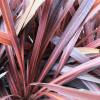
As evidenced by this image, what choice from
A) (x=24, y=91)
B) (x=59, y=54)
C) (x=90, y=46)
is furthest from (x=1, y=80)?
(x=90, y=46)

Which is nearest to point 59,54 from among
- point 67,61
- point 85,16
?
point 67,61

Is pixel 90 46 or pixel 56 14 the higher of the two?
pixel 56 14

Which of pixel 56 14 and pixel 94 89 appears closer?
pixel 94 89

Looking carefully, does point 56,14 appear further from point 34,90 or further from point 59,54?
point 34,90

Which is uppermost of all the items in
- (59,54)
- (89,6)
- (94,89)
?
(89,6)

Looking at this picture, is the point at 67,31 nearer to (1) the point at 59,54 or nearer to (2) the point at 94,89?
(1) the point at 59,54

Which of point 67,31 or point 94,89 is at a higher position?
point 67,31
